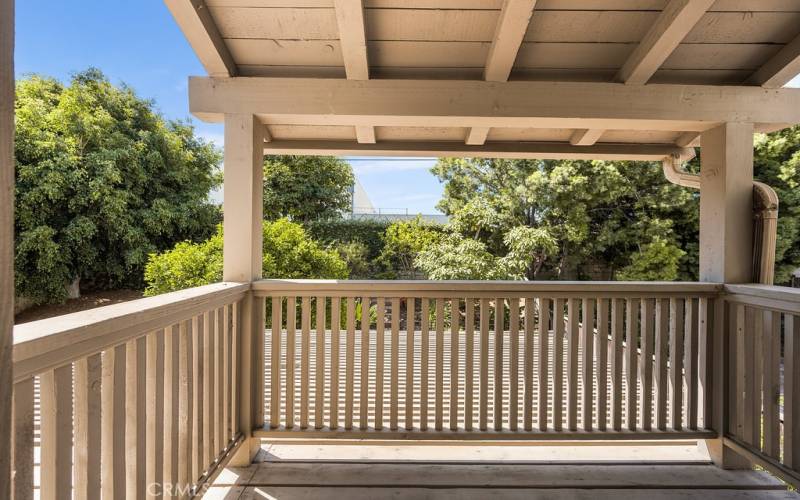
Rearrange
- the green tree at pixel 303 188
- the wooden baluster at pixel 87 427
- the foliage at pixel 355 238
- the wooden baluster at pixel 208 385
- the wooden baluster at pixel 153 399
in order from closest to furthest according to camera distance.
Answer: the wooden baluster at pixel 87 427 < the wooden baluster at pixel 153 399 < the wooden baluster at pixel 208 385 < the foliage at pixel 355 238 < the green tree at pixel 303 188

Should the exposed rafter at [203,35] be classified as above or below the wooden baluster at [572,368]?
above

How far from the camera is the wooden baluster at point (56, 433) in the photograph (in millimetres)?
753

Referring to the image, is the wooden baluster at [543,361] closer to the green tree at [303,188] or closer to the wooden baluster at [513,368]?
the wooden baluster at [513,368]

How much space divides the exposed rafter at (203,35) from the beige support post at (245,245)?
22 centimetres

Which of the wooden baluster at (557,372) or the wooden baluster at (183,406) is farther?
the wooden baluster at (557,372)

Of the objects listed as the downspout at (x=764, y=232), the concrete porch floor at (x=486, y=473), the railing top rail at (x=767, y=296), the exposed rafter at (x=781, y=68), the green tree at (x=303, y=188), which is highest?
the green tree at (x=303, y=188)

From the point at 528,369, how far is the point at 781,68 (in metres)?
1.77

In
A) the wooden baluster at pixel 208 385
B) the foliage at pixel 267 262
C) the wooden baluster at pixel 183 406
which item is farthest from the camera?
the foliage at pixel 267 262

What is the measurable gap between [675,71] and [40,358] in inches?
98.3

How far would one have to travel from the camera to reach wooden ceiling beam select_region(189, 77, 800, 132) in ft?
6.21

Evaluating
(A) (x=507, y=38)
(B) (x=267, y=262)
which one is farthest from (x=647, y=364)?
(B) (x=267, y=262)

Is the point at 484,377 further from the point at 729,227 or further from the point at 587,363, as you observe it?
the point at 729,227

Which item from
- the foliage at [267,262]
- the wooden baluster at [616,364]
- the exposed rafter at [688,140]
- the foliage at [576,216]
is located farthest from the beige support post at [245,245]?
the foliage at [576,216]

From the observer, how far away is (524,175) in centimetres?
875
